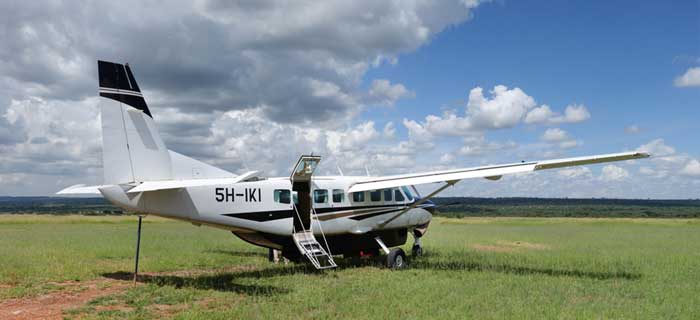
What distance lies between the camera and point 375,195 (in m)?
15.6

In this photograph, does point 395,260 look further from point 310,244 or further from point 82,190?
point 82,190

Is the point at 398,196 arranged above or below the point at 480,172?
below

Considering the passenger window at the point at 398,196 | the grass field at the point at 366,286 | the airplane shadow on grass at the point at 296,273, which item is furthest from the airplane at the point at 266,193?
the grass field at the point at 366,286

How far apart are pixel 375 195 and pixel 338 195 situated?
141 centimetres

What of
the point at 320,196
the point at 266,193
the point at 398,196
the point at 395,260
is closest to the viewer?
the point at 266,193

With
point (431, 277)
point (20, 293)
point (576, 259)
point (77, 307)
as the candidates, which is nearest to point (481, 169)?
point (431, 277)

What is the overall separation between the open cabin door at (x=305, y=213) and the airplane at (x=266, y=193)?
0.03 m

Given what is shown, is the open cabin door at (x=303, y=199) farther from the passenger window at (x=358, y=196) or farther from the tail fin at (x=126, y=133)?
the tail fin at (x=126, y=133)

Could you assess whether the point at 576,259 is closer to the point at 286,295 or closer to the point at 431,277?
the point at 431,277

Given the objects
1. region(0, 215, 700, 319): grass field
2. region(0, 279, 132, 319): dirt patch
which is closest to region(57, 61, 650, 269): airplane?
region(0, 215, 700, 319): grass field

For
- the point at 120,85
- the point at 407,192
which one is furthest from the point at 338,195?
the point at 120,85

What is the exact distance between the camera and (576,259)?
57.0 ft

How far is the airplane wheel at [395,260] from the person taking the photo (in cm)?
1465

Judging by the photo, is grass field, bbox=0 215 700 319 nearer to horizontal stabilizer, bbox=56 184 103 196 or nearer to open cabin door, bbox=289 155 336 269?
open cabin door, bbox=289 155 336 269
